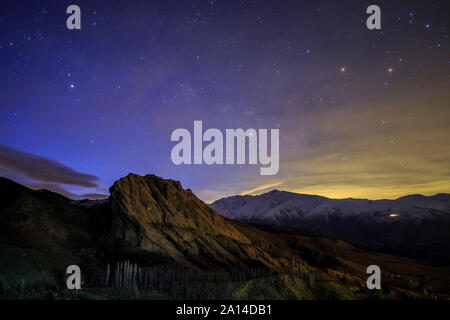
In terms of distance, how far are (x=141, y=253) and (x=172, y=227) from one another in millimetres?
9112

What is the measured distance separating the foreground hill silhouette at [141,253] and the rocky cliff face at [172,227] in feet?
0.60

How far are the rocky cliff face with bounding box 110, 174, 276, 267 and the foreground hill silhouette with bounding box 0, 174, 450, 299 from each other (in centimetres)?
18

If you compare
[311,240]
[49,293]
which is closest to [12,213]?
[49,293]

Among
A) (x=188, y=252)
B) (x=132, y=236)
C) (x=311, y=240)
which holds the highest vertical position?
(x=132, y=236)

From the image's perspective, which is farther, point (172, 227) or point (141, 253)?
point (172, 227)

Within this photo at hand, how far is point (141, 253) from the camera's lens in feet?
128

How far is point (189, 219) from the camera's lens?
52250 millimetres

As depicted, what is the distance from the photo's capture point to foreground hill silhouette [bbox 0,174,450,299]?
26250mm

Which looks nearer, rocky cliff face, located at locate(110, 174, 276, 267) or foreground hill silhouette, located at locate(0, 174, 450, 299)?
foreground hill silhouette, located at locate(0, 174, 450, 299)

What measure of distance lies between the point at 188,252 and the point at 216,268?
5.29 m

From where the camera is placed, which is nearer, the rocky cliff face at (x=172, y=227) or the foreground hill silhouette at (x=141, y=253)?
the foreground hill silhouette at (x=141, y=253)

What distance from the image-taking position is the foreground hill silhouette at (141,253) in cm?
2625
